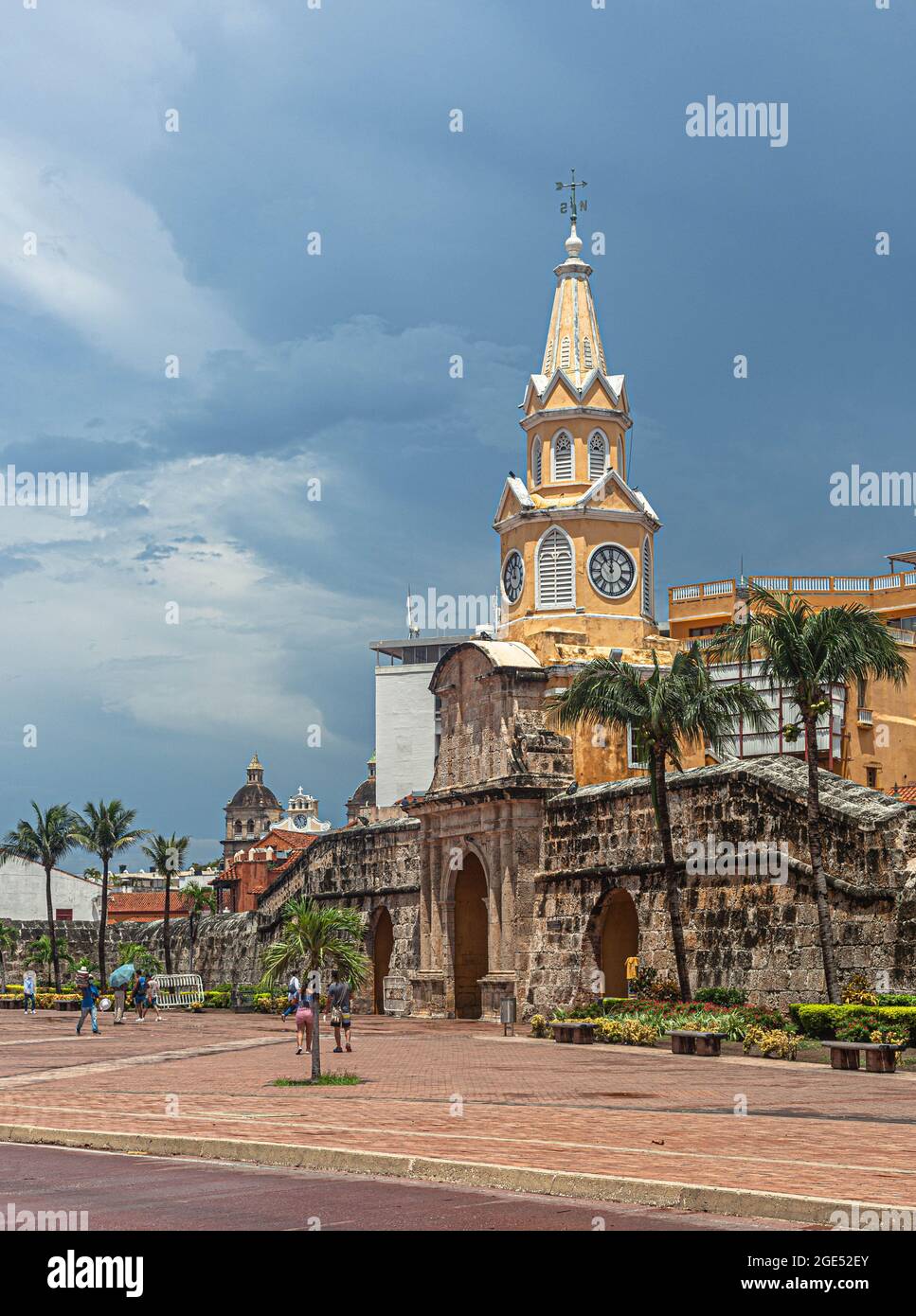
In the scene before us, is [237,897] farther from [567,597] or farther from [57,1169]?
[57,1169]

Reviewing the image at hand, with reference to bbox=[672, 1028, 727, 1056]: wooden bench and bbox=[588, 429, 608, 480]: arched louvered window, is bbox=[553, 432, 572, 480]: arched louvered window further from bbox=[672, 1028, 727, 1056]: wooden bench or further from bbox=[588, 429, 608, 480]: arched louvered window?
bbox=[672, 1028, 727, 1056]: wooden bench

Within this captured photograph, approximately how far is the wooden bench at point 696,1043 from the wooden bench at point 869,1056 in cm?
280

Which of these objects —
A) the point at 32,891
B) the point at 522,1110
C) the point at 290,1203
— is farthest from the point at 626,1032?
the point at 32,891

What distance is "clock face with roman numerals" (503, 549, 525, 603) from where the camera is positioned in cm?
4738

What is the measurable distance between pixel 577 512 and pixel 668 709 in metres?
14.4

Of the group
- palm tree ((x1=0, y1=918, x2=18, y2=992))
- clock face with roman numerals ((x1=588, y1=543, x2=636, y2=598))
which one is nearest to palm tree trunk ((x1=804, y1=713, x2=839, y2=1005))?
clock face with roman numerals ((x1=588, y1=543, x2=636, y2=598))

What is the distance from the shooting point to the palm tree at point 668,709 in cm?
3234

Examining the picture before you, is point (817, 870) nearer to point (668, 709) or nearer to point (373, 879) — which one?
point (668, 709)

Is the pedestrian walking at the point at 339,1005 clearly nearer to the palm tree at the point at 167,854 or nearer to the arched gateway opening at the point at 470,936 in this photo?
the arched gateway opening at the point at 470,936

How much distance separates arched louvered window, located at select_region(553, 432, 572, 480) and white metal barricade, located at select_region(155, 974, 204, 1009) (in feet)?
71.9

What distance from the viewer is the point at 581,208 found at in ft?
163

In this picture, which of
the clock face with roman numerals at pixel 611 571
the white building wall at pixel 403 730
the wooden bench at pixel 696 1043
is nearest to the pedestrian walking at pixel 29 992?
the clock face with roman numerals at pixel 611 571

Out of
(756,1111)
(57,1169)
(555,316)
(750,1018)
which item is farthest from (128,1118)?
(555,316)
